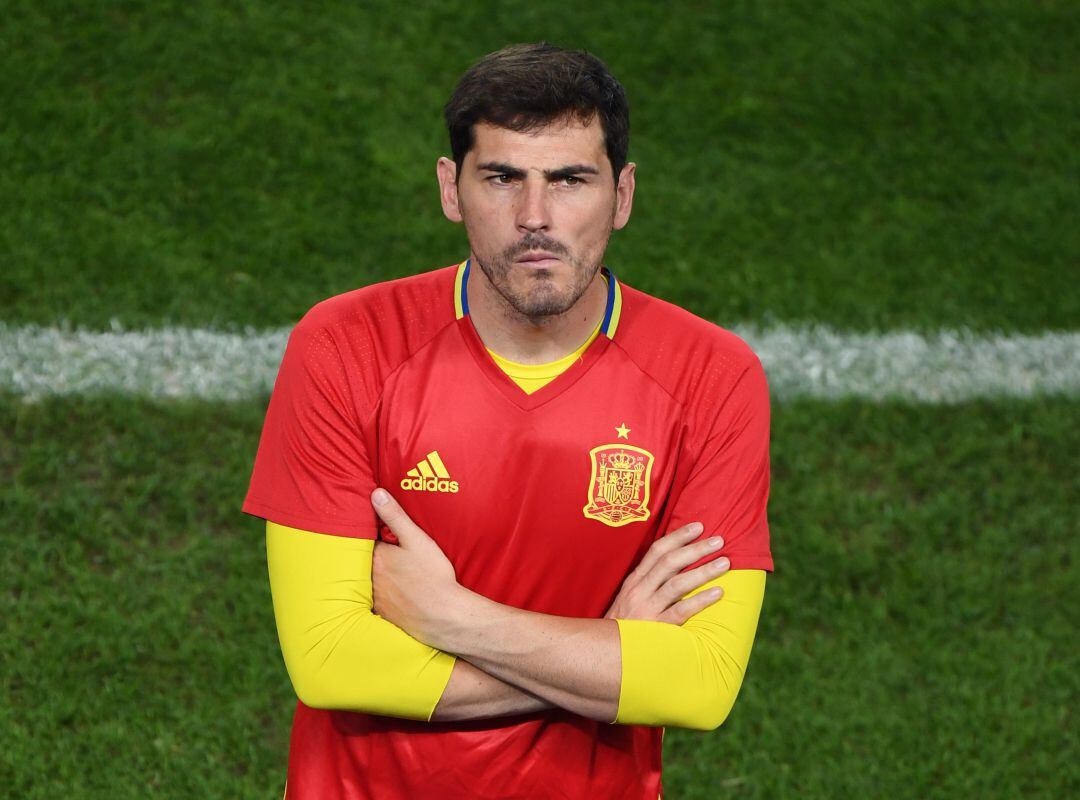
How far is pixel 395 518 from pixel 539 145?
823 millimetres

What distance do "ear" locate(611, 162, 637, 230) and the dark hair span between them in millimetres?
76

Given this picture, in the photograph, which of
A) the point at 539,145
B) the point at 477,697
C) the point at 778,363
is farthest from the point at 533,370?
the point at 778,363

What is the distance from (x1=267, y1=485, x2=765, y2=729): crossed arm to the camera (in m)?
3.21

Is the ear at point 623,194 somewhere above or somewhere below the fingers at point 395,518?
above

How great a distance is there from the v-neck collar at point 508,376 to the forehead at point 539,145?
363 millimetres

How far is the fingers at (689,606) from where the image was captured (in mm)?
3311

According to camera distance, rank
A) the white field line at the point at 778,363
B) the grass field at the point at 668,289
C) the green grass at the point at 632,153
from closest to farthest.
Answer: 1. the grass field at the point at 668,289
2. the white field line at the point at 778,363
3. the green grass at the point at 632,153

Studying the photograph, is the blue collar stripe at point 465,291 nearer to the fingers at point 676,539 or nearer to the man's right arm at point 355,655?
the man's right arm at point 355,655

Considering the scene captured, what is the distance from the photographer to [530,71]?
3195 millimetres

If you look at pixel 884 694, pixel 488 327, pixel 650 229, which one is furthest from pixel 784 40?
pixel 488 327

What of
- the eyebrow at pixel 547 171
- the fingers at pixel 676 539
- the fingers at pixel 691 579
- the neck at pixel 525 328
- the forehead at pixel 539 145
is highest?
the forehead at pixel 539 145

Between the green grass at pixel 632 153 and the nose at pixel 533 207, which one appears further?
the green grass at pixel 632 153

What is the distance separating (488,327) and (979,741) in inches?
112

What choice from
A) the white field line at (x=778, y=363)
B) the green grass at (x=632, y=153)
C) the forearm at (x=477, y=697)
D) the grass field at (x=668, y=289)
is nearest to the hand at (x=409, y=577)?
the forearm at (x=477, y=697)
